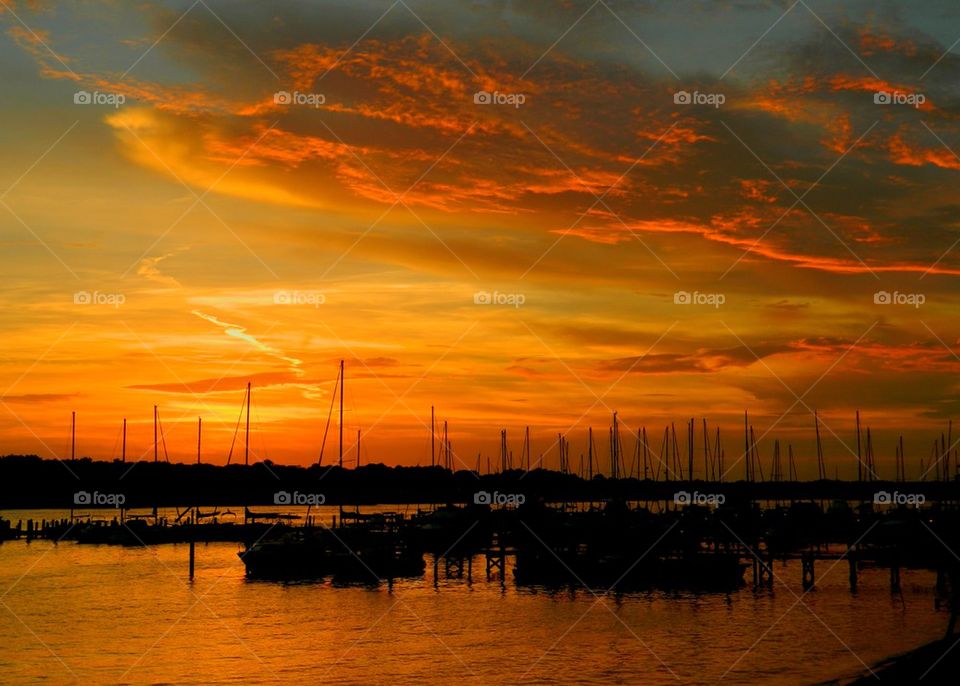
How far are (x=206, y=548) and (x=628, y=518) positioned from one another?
50556 mm

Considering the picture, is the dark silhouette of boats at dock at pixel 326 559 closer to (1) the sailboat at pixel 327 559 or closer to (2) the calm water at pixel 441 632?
(1) the sailboat at pixel 327 559

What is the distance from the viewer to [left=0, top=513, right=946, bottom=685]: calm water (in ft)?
150

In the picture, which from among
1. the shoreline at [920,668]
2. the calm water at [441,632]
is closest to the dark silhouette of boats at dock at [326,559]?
the calm water at [441,632]

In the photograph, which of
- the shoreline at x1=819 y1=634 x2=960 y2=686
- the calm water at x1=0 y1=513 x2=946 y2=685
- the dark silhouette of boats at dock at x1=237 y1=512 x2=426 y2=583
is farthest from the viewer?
the dark silhouette of boats at dock at x1=237 y1=512 x2=426 y2=583

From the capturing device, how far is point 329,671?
4584 cm

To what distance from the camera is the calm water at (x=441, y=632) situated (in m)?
45.7

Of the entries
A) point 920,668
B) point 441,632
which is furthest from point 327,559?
point 920,668

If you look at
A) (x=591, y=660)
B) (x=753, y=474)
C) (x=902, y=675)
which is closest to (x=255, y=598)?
(x=591, y=660)

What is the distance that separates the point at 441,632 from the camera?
183 ft

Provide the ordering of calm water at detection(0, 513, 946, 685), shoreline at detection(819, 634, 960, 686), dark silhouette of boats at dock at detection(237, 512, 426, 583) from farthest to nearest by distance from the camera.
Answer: dark silhouette of boats at dock at detection(237, 512, 426, 583)
calm water at detection(0, 513, 946, 685)
shoreline at detection(819, 634, 960, 686)

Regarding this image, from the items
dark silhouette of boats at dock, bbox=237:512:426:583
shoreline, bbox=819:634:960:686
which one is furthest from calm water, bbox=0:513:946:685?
shoreline, bbox=819:634:960:686

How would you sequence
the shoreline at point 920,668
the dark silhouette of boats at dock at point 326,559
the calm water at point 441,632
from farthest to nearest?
the dark silhouette of boats at dock at point 326,559
the calm water at point 441,632
the shoreline at point 920,668

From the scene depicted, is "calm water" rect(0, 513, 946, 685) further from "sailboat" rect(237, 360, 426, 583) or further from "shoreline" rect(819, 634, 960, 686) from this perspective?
"shoreline" rect(819, 634, 960, 686)

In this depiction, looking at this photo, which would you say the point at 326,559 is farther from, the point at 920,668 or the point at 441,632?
the point at 920,668
